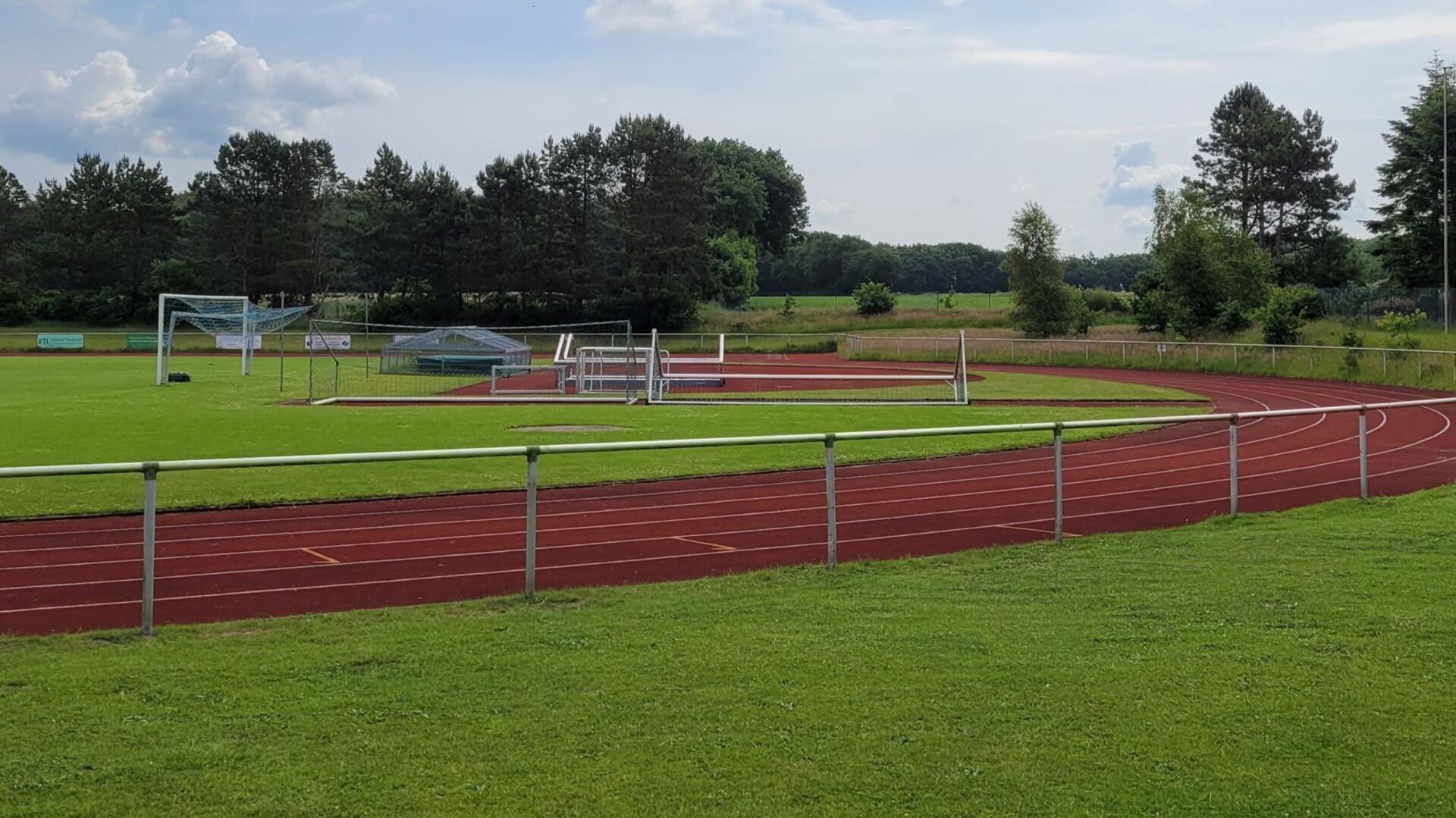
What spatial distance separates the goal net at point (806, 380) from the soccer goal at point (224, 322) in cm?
1429

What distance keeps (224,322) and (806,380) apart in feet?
110

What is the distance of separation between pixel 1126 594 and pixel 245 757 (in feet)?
19.8

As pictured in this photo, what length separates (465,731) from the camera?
230 inches

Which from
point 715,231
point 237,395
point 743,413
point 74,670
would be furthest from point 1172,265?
point 715,231

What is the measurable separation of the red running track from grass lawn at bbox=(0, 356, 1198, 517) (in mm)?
984

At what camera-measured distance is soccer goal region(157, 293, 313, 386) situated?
42.1 m

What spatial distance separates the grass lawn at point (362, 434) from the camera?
55.9 feet

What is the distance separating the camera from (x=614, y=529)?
13414mm

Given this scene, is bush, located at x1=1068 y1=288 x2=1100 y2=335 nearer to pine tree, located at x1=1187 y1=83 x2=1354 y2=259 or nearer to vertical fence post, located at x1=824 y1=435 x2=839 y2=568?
pine tree, located at x1=1187 y1=83 x2=1354 y2=259

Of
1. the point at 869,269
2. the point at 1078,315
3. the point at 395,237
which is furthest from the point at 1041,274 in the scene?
the point at 869,269

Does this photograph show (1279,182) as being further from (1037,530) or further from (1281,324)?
(1037,530)

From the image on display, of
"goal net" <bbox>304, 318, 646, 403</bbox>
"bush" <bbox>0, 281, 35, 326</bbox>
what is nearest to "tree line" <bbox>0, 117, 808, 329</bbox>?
"bush" <bbox>0, 281, 35, 326</bbox>

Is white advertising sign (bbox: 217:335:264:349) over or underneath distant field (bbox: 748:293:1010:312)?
underneath

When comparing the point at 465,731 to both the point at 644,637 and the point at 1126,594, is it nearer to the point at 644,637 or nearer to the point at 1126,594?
the point at 644,637
